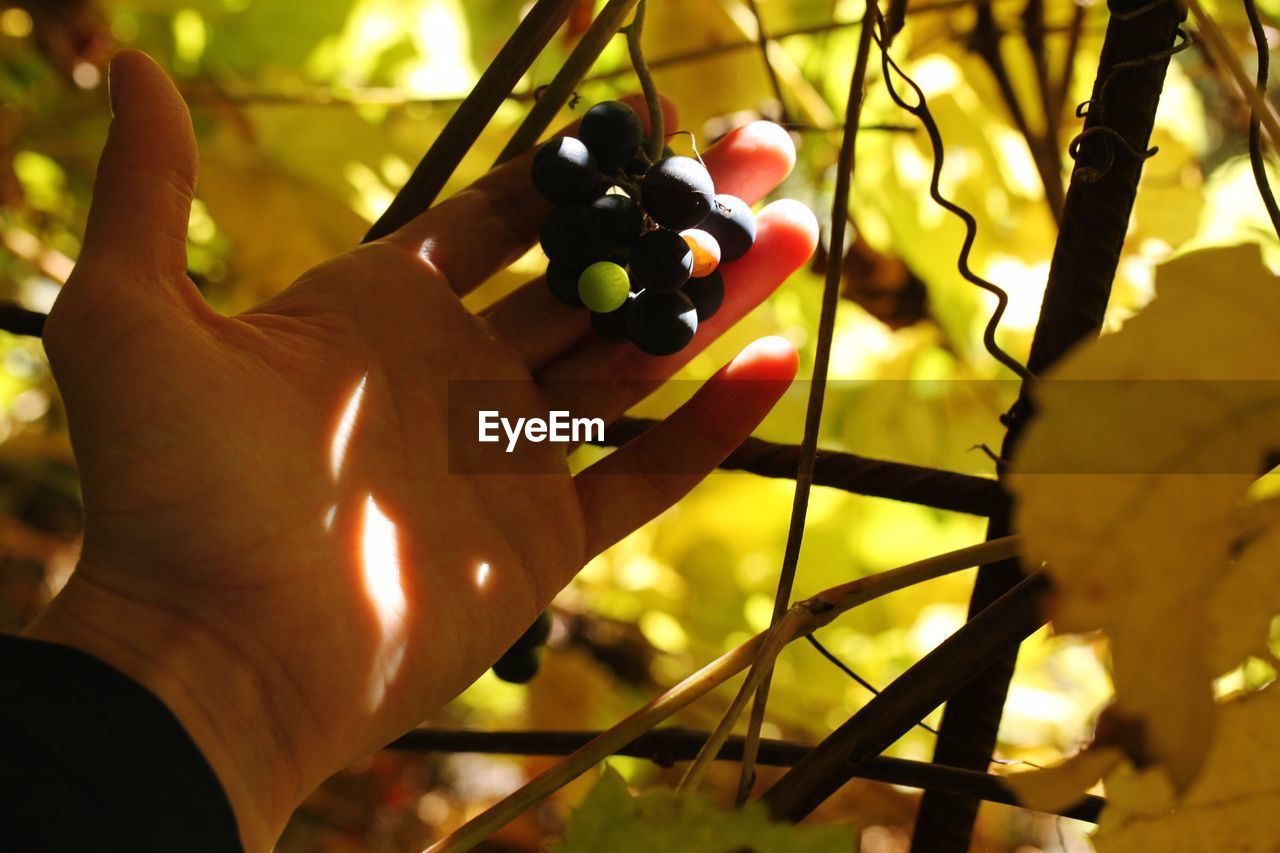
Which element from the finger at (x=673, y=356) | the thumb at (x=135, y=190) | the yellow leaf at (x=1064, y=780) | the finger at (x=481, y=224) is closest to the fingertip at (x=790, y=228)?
the finger at (x=673, y=356)

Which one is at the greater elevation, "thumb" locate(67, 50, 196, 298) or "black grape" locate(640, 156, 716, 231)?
"black grape" locate(640, 156, 716, 231)

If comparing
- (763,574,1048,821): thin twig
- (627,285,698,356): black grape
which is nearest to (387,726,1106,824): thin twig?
(763,574,1048,821): thin twig

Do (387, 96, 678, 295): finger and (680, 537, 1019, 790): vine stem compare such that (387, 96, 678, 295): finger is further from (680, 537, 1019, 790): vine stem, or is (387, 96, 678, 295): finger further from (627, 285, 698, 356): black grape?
(680, 537, 1019, 790): vine stem

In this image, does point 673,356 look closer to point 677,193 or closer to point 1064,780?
point 677,193

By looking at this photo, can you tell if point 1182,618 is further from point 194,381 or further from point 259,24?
point 259,24

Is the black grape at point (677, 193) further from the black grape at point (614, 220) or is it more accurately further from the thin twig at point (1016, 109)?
the thin twig at point (1016, 109)

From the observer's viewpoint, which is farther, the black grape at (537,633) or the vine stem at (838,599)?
the black grape at (537,633)

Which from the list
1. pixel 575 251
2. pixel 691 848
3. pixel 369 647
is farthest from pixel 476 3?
pixel 691 848

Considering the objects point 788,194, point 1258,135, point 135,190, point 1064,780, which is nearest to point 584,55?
point 135,190
